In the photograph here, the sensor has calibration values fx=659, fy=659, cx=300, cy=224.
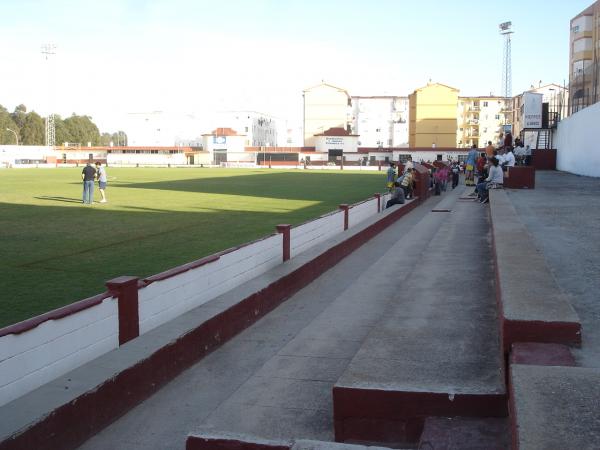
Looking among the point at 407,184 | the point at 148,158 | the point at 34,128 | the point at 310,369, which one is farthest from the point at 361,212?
the point at 34,128

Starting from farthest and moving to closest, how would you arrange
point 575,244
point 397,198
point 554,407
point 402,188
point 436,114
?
point 436,114 < point 402,188 < point 397,198 < point 575,244 < point 554,407

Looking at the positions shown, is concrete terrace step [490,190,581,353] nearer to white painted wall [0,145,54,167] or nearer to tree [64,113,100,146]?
white painted wall [0,145,54,167]

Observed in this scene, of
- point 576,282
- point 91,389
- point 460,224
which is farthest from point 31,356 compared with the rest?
point 460,224

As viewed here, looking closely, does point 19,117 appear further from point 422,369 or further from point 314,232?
point 422,369

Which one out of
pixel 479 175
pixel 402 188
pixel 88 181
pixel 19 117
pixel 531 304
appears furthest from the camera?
pixel 19 117

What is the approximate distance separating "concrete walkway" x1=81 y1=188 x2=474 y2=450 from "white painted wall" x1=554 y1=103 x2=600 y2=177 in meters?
20.5

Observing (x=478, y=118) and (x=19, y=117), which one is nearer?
(x=478, y=118)

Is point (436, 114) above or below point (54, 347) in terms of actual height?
above

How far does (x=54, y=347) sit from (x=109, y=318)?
71 cm

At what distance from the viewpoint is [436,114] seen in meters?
92.1

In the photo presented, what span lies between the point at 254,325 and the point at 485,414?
3953 millimetres

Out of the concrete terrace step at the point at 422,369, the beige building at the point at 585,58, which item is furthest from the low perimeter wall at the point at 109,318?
the beige building at the point at 585,58

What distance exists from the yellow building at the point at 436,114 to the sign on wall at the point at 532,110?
168ft

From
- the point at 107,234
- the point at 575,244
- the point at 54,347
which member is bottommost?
the point at 107,234
